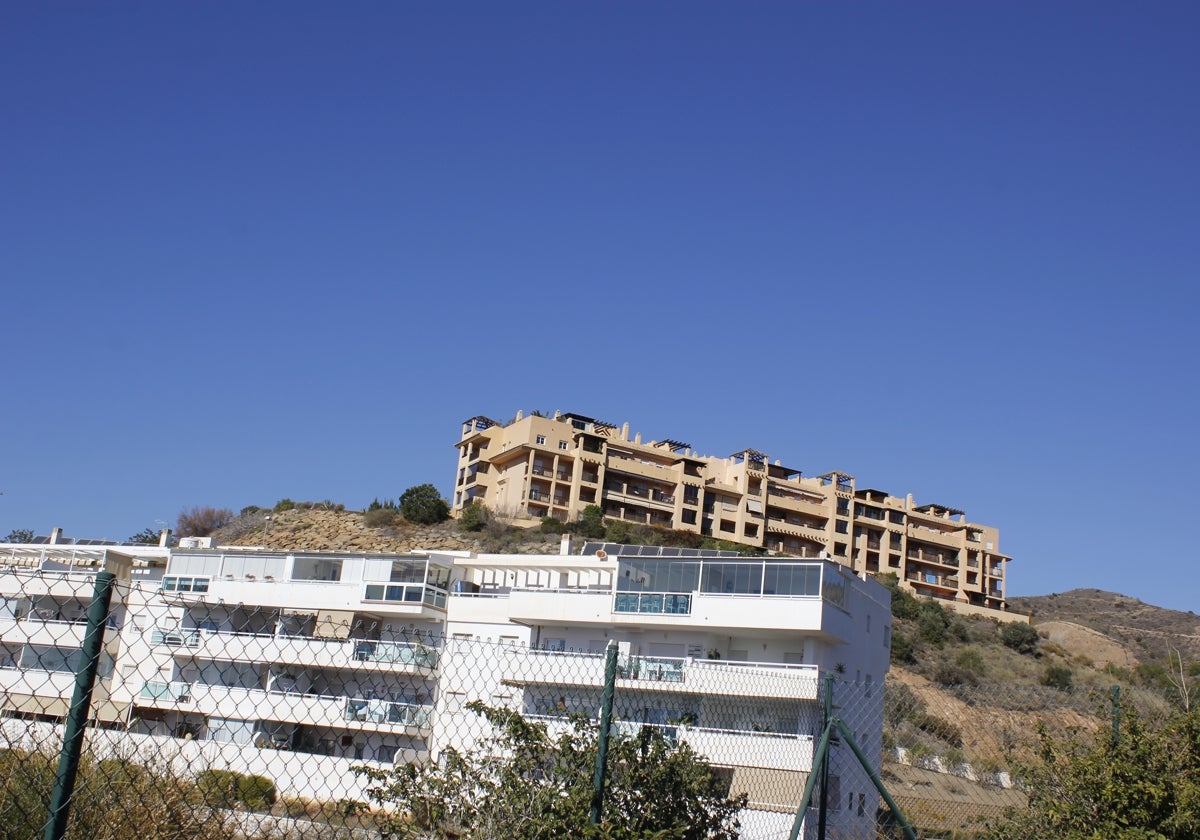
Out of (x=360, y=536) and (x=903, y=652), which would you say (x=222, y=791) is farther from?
(x=360, y=536)

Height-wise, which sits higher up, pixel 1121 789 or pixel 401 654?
pixel 401 654

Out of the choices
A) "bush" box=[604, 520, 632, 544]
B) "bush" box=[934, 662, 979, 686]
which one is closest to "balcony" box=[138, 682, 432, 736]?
"bush" box=[604, 520, 632, 544]

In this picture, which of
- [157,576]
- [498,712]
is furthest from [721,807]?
[157,576]

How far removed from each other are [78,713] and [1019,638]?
6853 cm

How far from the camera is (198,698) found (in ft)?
103

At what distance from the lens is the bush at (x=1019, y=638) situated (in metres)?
65.8

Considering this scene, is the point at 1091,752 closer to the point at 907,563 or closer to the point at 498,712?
the point at 498,712

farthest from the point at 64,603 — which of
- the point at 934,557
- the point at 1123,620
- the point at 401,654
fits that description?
the point at 1123,620

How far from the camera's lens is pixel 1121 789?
26.4ft

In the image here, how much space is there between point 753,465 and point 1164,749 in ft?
224

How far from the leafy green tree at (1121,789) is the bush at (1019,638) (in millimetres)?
61268

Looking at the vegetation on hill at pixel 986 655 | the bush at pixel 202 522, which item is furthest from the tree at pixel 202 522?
the vegetation on hill at pixel 986 655

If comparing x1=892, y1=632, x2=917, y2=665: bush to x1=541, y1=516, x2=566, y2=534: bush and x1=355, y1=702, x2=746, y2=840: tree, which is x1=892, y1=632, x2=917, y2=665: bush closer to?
x1=541, y1=516, x2=566, y2=534: bush

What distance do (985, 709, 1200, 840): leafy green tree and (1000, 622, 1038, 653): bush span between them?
201ft
